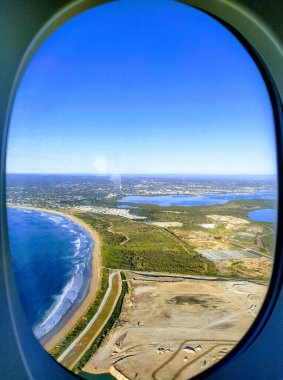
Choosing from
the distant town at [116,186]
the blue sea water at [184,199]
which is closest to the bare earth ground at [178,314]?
the blue sea water at [184,199]

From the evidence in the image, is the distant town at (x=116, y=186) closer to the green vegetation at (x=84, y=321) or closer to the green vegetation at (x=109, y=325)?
the green vegetation at (x=84, y=321)

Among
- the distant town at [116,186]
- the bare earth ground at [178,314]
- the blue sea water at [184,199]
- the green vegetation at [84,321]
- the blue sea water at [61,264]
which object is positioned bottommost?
the bare earth ground at [178,314]

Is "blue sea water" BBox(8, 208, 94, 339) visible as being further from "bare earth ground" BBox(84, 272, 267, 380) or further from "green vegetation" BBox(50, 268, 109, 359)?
"bare earth ground" BBox(84, 272, 267, 380)

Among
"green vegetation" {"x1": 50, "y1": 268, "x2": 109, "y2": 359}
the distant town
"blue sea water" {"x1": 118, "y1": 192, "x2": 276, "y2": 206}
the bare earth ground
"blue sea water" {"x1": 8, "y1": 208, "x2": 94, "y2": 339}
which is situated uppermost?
the distant town

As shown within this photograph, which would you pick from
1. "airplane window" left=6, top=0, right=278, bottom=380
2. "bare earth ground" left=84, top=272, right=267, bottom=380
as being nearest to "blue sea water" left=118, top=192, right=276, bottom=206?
"airplane window" left=6, top=0, right=278, bottom=380

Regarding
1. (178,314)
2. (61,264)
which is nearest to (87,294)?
(61,264)

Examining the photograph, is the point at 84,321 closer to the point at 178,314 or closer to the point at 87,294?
the point at 87,294

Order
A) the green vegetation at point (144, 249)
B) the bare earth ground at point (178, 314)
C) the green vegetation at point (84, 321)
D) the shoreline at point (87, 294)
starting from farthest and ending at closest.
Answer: the green vegetation at point (144, 249)
the bare earth ground at point (178, 314)
the shoreline at point (87, 294)
the green vegetation at point (84, 321)

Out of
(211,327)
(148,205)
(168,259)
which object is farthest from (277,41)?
(211,327)

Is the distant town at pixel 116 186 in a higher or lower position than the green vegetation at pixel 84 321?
higher

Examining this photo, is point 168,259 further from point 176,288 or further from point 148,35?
point 148,35

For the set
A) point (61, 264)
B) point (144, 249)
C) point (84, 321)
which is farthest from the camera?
point (144, 249)
